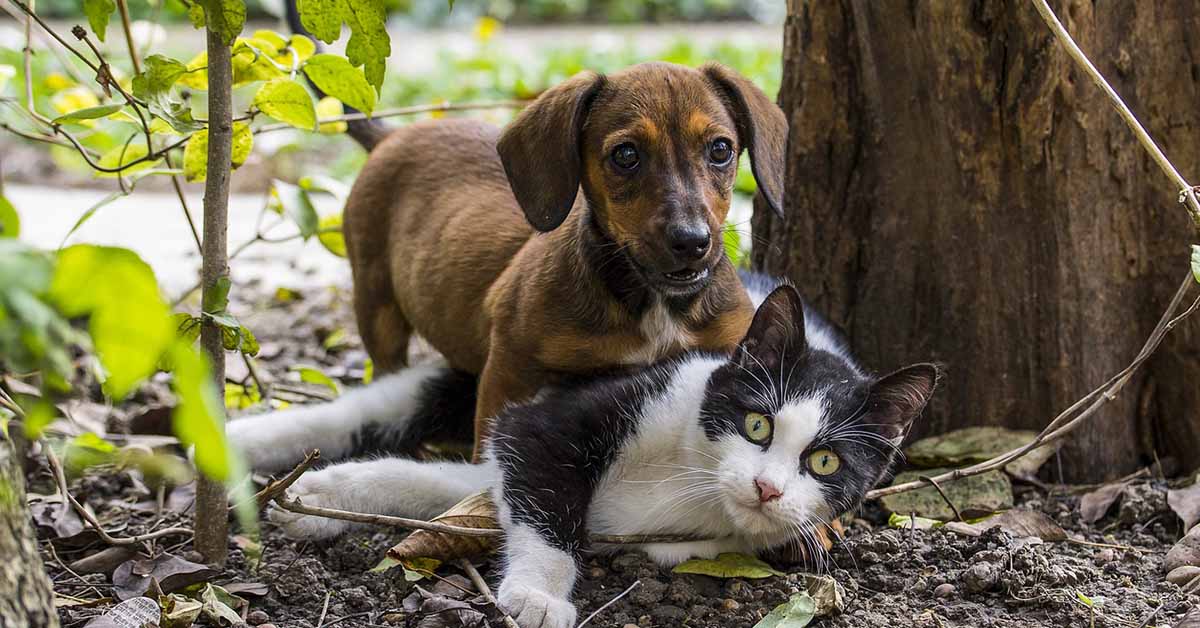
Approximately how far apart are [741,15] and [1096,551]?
40.4ft

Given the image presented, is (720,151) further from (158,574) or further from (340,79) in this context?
(158,574)

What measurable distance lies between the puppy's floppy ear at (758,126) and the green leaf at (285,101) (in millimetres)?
1209

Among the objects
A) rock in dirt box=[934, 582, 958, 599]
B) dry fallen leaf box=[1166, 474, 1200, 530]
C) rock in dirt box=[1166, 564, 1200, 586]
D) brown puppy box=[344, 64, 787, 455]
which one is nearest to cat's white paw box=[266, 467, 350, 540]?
brown puppy box=[344, 64, 787, 455]

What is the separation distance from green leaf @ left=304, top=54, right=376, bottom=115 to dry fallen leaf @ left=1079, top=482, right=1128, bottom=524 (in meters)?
2.30

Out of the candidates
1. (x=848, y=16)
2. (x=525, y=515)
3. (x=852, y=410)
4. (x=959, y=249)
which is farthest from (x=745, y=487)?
(x=848, y=16)

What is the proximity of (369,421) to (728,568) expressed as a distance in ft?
4.85

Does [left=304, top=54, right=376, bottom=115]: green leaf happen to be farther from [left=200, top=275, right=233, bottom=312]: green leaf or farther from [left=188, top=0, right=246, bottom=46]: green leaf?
[left=200, top=275, right=233, bottom=312]: green leaf

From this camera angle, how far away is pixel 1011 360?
3.44m

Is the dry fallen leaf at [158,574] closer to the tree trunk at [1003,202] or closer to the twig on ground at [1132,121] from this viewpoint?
the tree trunk at [1003,202]

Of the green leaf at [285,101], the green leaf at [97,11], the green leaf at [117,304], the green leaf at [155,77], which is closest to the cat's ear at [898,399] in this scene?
the green leaf at [285,101]

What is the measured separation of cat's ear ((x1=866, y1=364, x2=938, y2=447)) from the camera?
9.16ft

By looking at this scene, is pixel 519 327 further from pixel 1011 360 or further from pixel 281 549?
pixel 1011 360

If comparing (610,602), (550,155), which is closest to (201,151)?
(550,155)

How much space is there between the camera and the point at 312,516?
2.97 metres
